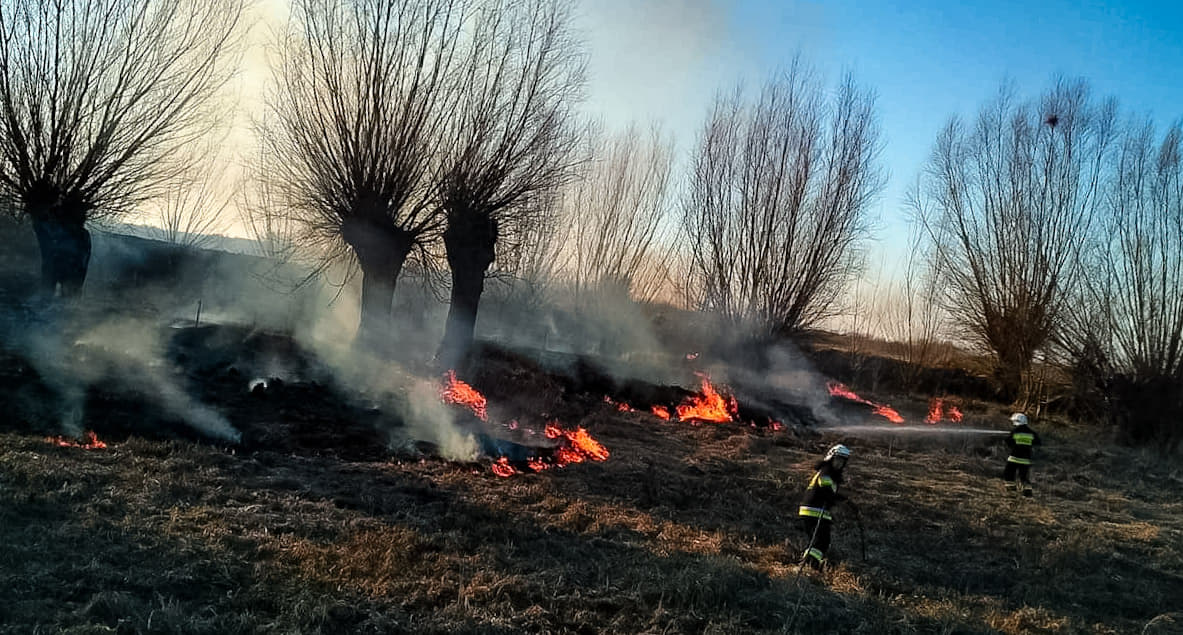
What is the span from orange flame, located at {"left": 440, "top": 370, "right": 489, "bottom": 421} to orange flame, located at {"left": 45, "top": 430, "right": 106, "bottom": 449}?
594cm

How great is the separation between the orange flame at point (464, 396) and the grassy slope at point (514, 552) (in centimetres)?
343

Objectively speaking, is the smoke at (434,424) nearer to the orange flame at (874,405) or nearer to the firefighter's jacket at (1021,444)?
the firefighter's jacket at (1021,444)

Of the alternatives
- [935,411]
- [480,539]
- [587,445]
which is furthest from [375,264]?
[935,411]

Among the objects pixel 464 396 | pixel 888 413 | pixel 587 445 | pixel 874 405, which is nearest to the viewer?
pixel 587 445

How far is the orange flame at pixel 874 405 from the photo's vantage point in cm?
2253

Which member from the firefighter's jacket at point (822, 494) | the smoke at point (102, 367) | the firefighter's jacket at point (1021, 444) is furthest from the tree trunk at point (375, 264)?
the firefighter's jacket at point (1021, 444)

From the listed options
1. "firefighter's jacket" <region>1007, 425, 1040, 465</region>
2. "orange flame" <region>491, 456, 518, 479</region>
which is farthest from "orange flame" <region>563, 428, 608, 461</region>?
"firefighter's jacket" <region>1007, 425, 1040, 465</region>

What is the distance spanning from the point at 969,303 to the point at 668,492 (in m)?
21.7

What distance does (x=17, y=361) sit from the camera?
36.8ft

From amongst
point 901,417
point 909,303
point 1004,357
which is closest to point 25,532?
point 901,417

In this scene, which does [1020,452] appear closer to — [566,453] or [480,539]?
[566,453]

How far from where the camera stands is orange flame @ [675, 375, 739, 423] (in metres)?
18.6

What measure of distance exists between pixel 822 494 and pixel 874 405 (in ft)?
58.8

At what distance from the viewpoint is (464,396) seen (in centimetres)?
1427
